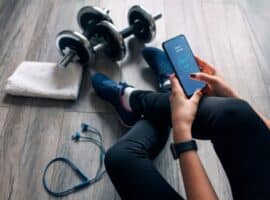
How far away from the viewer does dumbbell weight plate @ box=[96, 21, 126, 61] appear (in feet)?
3.73

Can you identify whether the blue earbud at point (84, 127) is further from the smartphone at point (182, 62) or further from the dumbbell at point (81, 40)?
the smartphone at point (182, 62)

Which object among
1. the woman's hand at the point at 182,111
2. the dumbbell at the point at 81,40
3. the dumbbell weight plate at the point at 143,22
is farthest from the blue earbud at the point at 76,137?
the dumbbell weight plate at the point at 143,22

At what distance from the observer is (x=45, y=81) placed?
1.13 m

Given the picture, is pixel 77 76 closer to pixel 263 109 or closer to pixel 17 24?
pixel 17 24

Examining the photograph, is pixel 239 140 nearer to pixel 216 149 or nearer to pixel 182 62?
pixel 216 149

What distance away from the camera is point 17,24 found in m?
1.33

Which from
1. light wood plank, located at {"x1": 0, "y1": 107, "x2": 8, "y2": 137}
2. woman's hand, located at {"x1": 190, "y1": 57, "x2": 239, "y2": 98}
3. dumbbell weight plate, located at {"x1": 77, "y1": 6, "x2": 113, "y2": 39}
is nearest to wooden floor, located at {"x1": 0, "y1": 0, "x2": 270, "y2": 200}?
light wood plank, located at {"x1": 0, "y1": 107, "x2": 8, "y2": 137}

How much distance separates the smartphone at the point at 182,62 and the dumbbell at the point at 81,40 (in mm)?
333

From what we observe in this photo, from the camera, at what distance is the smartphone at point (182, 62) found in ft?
2.77

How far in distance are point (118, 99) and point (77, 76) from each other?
192mm

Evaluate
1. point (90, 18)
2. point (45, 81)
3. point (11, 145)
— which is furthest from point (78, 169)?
point (90, 18)

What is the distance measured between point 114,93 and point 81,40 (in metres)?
0.21

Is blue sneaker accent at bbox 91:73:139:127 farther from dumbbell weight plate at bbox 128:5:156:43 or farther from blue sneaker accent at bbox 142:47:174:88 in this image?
dumbbell weight plate at bbox 128:5:156:43

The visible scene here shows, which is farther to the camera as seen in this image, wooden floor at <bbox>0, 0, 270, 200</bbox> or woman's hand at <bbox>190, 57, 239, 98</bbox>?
wooden floor at <bbox>0, 0, 270, 200</bbox>
